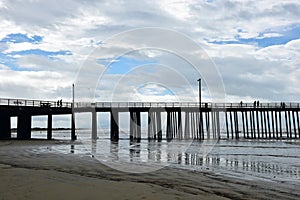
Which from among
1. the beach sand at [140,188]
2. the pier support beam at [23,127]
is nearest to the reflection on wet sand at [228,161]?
the beach sand at [140,188]

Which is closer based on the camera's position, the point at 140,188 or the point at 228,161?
the point at 140,188

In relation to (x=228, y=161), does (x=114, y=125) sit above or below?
above

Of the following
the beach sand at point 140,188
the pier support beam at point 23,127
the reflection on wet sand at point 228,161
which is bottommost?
the reflection on wet sand at point 228,161

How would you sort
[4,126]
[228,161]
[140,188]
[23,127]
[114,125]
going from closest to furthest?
[140,188], [228,161], [4,126], [23,127], [114,125]

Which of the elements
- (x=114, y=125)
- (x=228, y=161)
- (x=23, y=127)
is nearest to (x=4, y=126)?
(x=23, y=127)

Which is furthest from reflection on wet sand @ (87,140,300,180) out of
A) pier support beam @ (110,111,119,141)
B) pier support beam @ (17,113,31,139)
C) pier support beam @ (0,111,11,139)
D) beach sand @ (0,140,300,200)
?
pier support beam @ (110,111,119,141)

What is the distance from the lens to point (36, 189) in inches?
361

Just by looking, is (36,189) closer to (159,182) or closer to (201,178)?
(159,182)

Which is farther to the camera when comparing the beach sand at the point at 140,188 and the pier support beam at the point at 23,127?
the pier support beam at the point at 23,127

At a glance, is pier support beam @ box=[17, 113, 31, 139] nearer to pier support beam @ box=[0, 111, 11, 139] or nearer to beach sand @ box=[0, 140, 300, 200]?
pier support beam @ box=[0, 111, 11, 139]

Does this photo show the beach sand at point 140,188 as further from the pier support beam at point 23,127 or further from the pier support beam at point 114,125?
the pier support beam at point 114,125

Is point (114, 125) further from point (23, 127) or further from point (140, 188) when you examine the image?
point (140, 188)

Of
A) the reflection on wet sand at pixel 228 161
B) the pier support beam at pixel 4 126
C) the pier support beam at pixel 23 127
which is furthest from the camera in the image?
the pier support beam at pixel 23 127

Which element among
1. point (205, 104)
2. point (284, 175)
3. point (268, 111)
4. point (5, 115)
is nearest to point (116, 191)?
point (284, 175)
